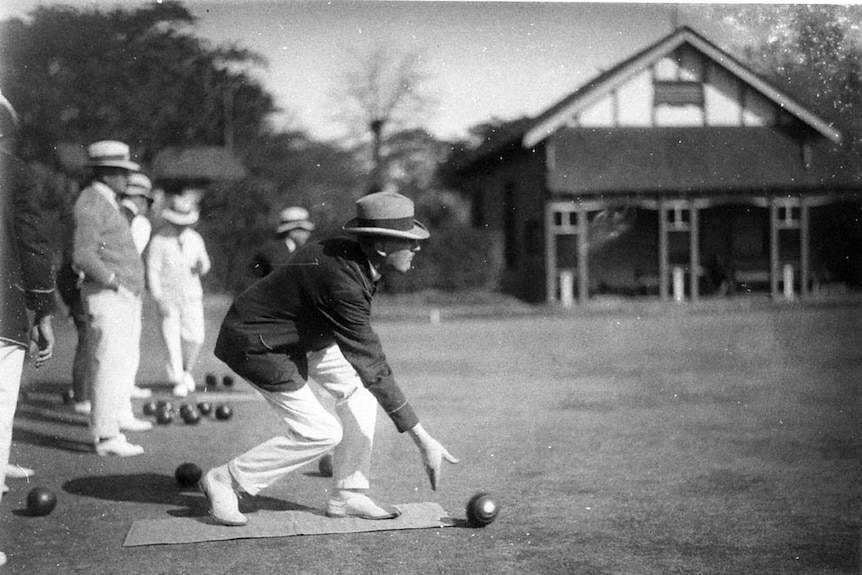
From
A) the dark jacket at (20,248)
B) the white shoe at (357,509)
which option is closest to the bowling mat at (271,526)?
the white shoe at (357,509)

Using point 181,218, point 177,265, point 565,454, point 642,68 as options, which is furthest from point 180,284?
point 642,68

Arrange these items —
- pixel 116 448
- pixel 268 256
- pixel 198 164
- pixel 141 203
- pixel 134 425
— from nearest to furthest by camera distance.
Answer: pixel 268 256
pixel 198 164
pixel 116 448
pixel 141 203
pixel 134 425

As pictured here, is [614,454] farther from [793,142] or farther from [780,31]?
[780,31]

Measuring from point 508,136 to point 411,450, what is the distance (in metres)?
2.00

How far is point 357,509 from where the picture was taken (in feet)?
13.9

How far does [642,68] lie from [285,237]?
235 cm

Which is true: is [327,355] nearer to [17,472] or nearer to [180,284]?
[180,284]

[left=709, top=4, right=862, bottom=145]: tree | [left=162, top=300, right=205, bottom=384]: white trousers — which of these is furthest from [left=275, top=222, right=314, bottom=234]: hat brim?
[left=709, top=4, right=862, bottom=145]: tree

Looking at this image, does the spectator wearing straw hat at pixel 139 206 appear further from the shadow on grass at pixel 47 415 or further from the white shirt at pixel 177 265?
the shadow on grass at pixel 47 415

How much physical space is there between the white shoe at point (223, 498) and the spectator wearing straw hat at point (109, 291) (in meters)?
1.45

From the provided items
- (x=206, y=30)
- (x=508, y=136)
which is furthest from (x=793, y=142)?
(x=206, y=30)

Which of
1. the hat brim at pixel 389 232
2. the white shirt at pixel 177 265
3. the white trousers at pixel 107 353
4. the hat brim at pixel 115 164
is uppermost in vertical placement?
the hat brim at pixel 115 164

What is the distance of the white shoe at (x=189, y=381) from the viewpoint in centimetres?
623

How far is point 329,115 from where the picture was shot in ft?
16.3
